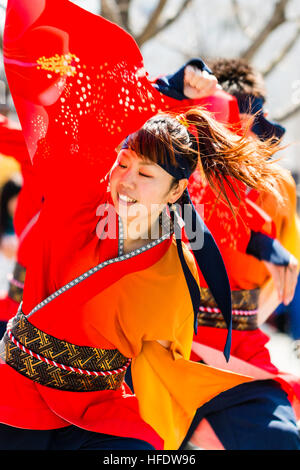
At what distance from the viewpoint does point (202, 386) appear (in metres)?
1.97

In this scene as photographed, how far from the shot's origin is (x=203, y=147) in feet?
5.98

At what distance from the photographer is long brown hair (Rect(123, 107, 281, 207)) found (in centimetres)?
176

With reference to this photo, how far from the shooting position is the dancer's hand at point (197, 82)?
2000 millimetres

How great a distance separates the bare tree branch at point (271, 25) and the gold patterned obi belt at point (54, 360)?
3.78 metres

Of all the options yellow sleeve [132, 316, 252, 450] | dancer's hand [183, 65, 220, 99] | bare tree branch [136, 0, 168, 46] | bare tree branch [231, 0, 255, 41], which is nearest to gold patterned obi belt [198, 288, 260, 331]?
yellow sleeve [132, 316, 252, 450]

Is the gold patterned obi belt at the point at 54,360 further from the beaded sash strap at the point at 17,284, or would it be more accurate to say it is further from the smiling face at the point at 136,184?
the beaded sash strap at the point at 17,284

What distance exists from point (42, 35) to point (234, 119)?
81 centimetres

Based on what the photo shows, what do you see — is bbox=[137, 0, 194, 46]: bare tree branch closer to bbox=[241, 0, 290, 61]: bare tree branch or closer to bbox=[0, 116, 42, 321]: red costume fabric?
bbox=[241, 0, 290, 61]: bare tree branch

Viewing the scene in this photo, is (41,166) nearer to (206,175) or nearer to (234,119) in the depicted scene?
(206,175)

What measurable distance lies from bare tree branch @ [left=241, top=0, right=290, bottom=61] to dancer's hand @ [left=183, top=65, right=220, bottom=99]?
323 cm

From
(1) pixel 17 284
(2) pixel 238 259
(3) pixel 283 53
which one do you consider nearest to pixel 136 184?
(2) pixel 238 259

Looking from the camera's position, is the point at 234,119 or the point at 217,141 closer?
the point at 217,141
